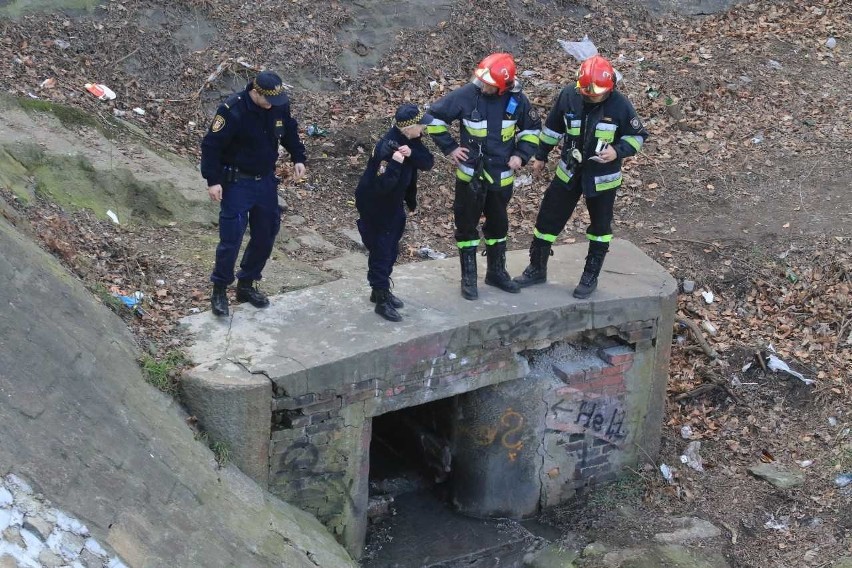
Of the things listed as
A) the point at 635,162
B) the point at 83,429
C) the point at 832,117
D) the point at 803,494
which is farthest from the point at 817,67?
the point at 83,429

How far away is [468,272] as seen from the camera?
7223mm

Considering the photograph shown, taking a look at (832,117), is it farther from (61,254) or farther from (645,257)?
(61,254)

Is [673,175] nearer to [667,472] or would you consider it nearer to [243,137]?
[667,472]

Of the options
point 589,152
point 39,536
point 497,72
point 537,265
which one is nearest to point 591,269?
point 537,265

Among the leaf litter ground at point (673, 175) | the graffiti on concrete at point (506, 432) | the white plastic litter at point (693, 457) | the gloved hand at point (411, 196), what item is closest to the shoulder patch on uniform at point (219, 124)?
the gloved hand at point (411, 196)

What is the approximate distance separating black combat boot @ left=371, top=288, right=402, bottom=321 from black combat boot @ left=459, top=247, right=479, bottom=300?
2.22 feet

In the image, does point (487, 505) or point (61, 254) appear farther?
point (487, 505)

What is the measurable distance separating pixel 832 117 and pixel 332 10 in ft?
22.3

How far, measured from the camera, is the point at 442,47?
1284cm

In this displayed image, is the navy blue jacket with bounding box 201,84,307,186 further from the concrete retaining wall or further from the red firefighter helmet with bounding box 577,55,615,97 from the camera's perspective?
the red firefighter helmet with bounding box 577,55,615,97

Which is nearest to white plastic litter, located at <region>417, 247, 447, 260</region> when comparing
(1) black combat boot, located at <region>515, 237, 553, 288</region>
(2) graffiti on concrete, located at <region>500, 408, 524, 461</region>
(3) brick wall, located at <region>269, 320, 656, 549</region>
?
(1) black combat boot, located at <region>515, 237, 553, 288</region>

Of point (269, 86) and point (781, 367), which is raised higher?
point (269, 86)

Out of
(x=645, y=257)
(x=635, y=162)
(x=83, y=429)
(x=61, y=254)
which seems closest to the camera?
(x=83, y=429)

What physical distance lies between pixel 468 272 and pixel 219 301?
1.87 metres
